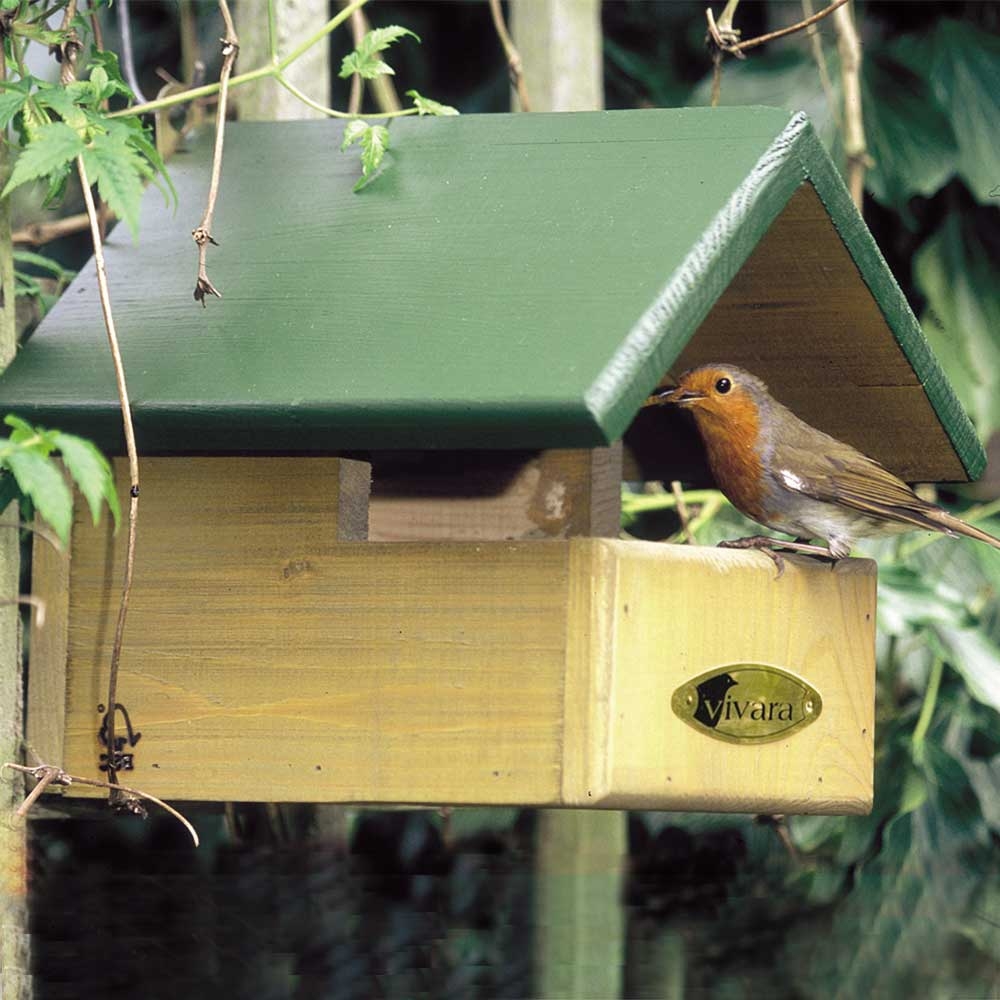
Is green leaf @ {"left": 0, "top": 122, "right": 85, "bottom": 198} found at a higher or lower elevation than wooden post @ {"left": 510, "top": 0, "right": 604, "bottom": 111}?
lower

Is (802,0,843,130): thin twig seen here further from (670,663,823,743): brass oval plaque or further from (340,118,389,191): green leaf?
(670,663,823,743): brass oval plaque

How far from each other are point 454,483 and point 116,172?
79cm

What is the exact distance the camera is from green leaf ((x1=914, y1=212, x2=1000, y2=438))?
3943 mm

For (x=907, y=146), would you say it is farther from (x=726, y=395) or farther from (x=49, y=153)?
(x=49, y=153)

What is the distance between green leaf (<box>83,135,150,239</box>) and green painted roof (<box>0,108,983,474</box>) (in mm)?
293

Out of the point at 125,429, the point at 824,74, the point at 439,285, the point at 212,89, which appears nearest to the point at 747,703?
the point at 439,285

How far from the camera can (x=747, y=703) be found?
2.38 metres

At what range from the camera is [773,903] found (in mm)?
3346

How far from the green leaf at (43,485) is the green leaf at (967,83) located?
8.71 feet

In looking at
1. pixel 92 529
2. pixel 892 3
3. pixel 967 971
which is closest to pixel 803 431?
pixel 92 529

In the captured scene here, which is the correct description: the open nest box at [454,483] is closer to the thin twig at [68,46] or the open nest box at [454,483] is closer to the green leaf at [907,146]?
the thin twig at [68,46]

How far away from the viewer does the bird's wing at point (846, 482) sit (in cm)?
264

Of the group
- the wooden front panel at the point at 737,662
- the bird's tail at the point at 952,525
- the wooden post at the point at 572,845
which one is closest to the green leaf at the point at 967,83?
the wooden post at the point at 572,845

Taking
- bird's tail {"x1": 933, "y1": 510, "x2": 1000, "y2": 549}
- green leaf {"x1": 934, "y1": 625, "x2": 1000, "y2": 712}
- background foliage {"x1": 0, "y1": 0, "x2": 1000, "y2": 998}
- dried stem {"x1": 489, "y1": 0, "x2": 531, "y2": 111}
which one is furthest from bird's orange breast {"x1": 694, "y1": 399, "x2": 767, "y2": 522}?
dried stem {"x1": 489, "y1": 0, "x2": 531, "y2": 111}
